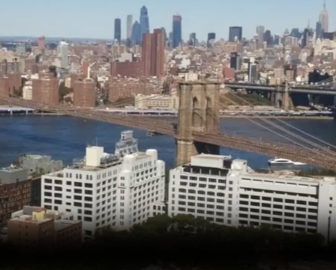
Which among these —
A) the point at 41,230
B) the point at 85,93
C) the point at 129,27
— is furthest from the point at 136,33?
the point at 41,230

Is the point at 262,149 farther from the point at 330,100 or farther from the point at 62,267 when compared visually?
the point at 330,100

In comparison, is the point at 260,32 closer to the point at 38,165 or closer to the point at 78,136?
the point at 78,136

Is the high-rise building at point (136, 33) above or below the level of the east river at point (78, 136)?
above

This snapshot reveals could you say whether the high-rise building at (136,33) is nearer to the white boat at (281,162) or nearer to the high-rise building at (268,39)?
the high-rise building at (268,39)

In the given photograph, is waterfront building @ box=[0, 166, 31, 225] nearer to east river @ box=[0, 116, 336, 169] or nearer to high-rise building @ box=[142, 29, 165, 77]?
east river @ box=[0, 116, 336, 169]

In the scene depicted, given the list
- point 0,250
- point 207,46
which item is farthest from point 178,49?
point 0,250

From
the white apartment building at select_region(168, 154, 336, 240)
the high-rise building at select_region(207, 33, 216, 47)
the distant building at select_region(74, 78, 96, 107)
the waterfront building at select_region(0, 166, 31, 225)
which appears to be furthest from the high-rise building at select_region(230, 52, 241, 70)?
the white apartment building at select_region(168, 154, 336, 240)

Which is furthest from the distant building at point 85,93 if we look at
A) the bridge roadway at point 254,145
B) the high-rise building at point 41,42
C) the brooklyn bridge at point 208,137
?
the bridge roadway at point 254,145
